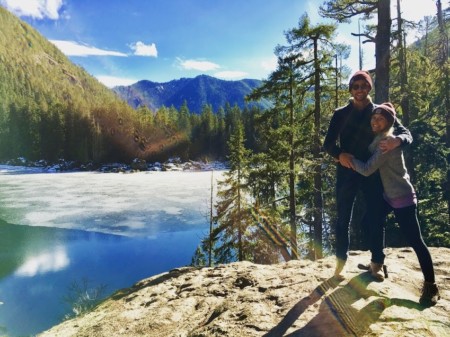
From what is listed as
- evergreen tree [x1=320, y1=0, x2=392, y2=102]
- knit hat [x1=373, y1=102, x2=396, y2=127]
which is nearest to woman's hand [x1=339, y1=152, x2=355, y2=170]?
knit hat [x1=373, y1=102, x2=396, y2=127]

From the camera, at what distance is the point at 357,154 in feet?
12.8

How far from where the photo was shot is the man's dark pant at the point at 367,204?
12.6ft

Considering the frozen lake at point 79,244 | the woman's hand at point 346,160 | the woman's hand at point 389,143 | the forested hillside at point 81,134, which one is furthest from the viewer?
the forested hillside at point 81,134

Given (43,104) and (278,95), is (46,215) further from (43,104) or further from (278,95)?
(43,104)

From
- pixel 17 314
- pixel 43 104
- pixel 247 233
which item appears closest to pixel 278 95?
pixel 247 233

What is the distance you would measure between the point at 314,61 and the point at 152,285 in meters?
11.9

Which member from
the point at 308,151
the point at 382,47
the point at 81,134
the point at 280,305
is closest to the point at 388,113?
the point at 280,305

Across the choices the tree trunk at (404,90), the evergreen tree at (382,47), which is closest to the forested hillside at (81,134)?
the tree trunk at (404,90)

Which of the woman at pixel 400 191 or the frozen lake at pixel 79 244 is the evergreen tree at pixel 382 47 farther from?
the frozen lake at pixel 79 244

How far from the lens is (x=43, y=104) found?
299 feet

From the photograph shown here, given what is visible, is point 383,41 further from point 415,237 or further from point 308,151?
point 308,151

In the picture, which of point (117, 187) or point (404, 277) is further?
point (117, 187)

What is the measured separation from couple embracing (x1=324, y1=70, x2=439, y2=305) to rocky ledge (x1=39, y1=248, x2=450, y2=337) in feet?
1.22

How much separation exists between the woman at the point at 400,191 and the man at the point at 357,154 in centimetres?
21
